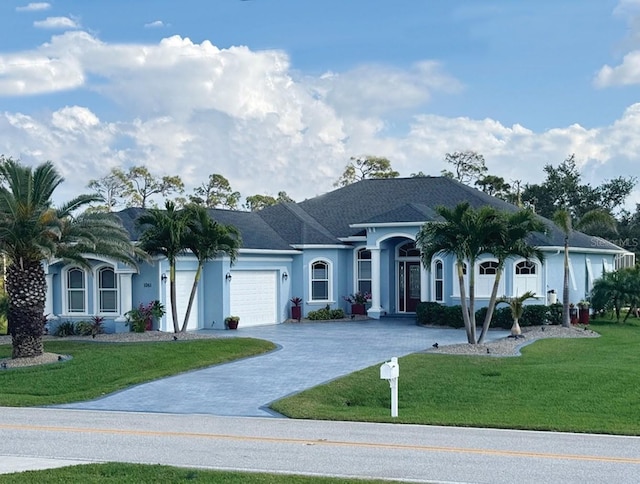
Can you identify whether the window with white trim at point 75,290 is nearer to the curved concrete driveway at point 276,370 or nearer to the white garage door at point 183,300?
the white garage door at point 183,300

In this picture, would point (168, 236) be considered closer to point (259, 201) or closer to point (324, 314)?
point (324, 314)

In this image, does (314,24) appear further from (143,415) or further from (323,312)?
(323,312)

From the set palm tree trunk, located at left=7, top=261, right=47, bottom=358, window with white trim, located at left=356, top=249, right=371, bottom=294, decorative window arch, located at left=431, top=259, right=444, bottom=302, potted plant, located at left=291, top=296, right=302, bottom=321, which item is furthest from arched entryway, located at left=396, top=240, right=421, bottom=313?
palm tree trunk, located at left=7, top=261, right=47, bottom=358

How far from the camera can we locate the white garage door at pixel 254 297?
28953 mm

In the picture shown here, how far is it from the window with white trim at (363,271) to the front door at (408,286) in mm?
1298

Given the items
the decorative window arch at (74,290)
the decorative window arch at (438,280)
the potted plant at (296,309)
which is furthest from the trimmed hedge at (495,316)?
the decorative window arch at (74,290)

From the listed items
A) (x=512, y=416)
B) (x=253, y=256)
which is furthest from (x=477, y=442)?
(x=253, y=256)

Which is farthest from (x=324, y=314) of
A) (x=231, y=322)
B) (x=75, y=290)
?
(x=75, y=290)

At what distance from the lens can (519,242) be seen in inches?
851

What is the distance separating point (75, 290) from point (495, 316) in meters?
14.8

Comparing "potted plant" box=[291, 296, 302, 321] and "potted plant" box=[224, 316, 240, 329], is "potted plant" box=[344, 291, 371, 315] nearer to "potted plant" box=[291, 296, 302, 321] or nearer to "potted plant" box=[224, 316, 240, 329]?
"potted plant" box=[291, 296, 302, 321]

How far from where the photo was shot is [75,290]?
2728 centimetres

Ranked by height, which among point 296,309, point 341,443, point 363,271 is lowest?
point 341,443

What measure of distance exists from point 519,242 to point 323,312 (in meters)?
11.8
